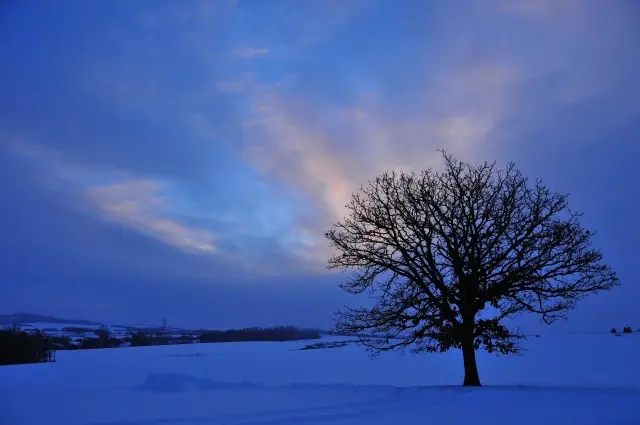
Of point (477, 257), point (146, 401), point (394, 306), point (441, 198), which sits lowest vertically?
point (146, 401)

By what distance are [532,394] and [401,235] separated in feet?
23.6

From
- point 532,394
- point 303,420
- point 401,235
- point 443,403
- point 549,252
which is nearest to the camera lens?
point 303,420

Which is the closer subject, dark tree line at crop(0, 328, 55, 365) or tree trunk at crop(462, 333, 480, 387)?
tree trunk at crop(462, 333, 480, 387)

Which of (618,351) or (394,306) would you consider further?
(618,351)

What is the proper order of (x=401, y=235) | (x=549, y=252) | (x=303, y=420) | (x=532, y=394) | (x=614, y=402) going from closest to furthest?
(x=303, y=420) → (x=614, y=402) → (x=532, y=394) → (x=549, y=252) → (x=401, y=235)

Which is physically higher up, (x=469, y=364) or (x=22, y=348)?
(x=469, y=364)

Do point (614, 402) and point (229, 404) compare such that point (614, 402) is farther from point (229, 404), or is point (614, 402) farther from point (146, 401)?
point (146, 401)

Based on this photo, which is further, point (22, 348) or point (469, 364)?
point (22, 348)

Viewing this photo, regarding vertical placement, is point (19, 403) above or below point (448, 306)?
below

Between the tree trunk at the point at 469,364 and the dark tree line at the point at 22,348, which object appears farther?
the dark tree line at the point at 22,348

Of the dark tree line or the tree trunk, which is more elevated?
the tree trunk

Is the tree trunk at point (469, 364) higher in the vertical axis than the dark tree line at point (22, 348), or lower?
higher

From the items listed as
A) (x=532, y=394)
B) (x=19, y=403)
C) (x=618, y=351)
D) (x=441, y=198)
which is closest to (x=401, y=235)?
(x=441, y=198)

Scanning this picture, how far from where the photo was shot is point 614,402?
1191cm
